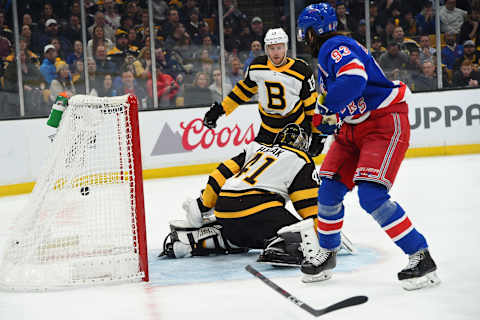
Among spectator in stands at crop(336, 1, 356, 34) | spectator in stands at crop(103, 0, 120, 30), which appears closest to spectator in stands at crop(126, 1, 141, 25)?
spectator in stands at crop(103, 0, 120, 30)

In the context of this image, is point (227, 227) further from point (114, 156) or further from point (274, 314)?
point (274, 314)

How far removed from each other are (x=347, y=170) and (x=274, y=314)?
747 millimetres

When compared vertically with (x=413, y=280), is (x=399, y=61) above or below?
above

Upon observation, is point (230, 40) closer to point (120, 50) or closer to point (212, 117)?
point (120, 50)

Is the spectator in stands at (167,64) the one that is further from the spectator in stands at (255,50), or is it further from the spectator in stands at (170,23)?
the spectator in stands at (255,50)

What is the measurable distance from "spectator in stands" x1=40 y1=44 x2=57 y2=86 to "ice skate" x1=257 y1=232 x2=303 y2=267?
5132 mm

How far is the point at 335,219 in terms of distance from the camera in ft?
10.7

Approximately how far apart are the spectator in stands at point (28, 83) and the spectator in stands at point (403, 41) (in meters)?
4.41

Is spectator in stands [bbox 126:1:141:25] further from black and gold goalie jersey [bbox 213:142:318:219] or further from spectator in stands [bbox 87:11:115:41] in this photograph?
black and gold goalie jersey [bbox 213:142:318:219]

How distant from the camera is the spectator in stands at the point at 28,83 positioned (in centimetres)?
787

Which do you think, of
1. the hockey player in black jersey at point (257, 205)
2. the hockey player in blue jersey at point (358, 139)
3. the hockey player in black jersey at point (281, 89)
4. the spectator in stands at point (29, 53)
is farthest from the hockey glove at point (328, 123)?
the spectator in stands at point (29, 53)

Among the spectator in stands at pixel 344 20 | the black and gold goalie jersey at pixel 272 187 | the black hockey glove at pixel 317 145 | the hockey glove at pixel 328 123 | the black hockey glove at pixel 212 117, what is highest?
the spectator in stands at pixel 344 20

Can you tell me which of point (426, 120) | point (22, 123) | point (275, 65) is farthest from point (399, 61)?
point (275, 65)

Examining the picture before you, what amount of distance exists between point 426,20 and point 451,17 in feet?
1.12
